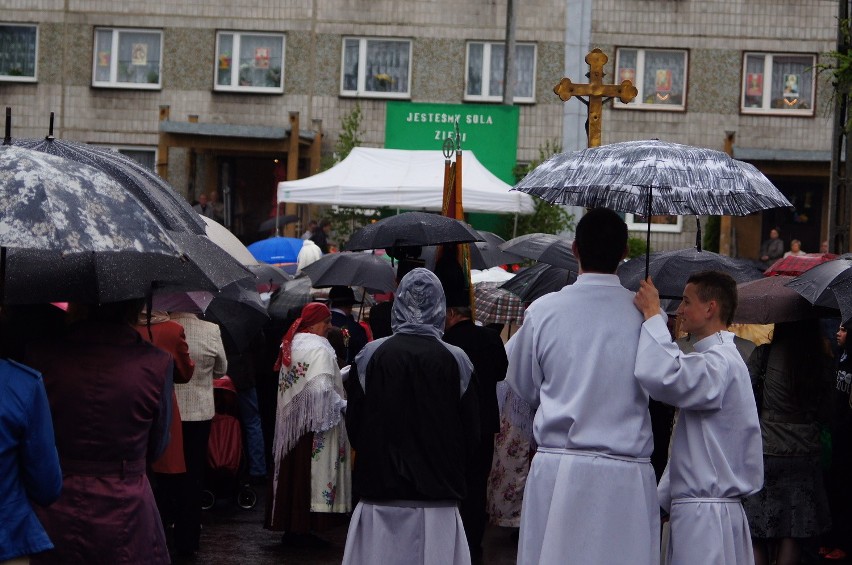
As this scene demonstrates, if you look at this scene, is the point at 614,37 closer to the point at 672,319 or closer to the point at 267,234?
the point at 267,234

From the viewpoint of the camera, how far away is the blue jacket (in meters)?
4.87

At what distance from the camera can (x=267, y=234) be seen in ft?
110

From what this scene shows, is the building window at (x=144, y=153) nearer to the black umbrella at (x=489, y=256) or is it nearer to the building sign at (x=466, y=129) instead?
the building sign at (x=466, y=129)

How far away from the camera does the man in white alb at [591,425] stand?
5.57 metres

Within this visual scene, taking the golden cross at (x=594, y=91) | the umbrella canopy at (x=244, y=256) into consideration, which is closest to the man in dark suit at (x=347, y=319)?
the umbrella canopy at (x=244, y=256)

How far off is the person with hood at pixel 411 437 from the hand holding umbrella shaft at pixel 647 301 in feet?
4.17

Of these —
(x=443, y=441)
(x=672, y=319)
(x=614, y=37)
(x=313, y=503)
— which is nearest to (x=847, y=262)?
(x=672, y=319)

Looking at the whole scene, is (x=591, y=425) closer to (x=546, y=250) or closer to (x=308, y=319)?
(x=308, y=319)

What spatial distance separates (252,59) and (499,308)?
2356 centimetres

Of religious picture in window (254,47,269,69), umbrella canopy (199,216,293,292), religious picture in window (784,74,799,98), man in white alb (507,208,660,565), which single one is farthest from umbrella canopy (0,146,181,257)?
religious picture in window (784,74,799,98)

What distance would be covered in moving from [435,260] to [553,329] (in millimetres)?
4651

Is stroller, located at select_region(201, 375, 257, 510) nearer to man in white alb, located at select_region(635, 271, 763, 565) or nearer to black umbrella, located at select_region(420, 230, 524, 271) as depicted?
black umbrella, located at select_region(420, 230, 524, 271)

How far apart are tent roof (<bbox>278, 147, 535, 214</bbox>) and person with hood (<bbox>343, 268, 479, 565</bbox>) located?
12695mm

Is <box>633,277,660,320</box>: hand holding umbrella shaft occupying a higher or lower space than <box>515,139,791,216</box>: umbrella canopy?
lower
